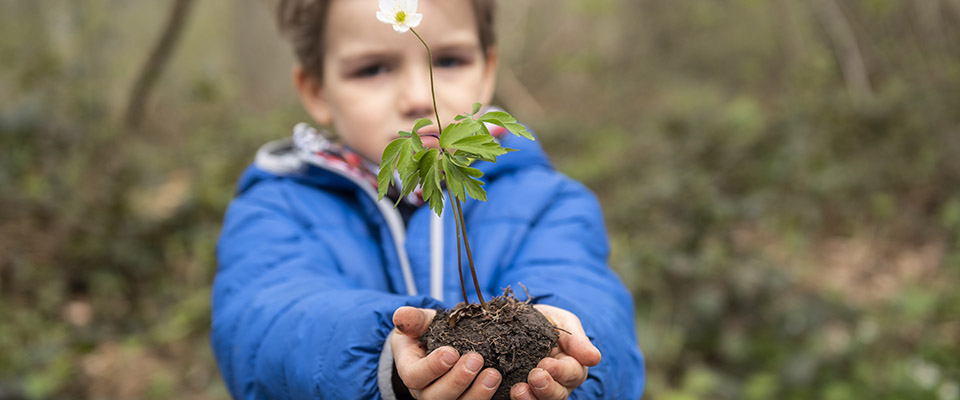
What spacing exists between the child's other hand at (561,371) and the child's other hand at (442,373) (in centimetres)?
6

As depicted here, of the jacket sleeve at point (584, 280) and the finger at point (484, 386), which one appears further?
the jacket sleeve at point (584, 280)

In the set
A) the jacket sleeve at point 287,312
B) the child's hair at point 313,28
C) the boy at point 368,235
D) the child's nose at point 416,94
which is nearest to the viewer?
the jacket sleeve at point 287,312

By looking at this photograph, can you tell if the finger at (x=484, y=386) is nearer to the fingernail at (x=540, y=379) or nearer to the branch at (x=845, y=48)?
the fingernail at (x=540, y=379)

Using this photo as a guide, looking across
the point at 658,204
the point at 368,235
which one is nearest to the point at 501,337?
the point at 368,235

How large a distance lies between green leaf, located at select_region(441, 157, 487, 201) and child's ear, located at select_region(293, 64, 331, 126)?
1.06m

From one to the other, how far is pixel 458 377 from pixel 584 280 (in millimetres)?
744

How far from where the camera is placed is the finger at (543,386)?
1073mm

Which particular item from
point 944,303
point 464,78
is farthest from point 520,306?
point 944,303

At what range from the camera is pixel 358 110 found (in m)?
1.81

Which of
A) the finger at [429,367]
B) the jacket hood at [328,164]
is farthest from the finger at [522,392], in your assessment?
the jacket hood at [328,164]

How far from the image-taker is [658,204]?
5039 millimetres

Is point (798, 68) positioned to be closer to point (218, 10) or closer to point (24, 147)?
point (24, 147)

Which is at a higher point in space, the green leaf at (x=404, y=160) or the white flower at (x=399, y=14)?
the white flower at (x=399, y=14)

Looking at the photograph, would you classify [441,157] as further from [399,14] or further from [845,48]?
[845,48]
